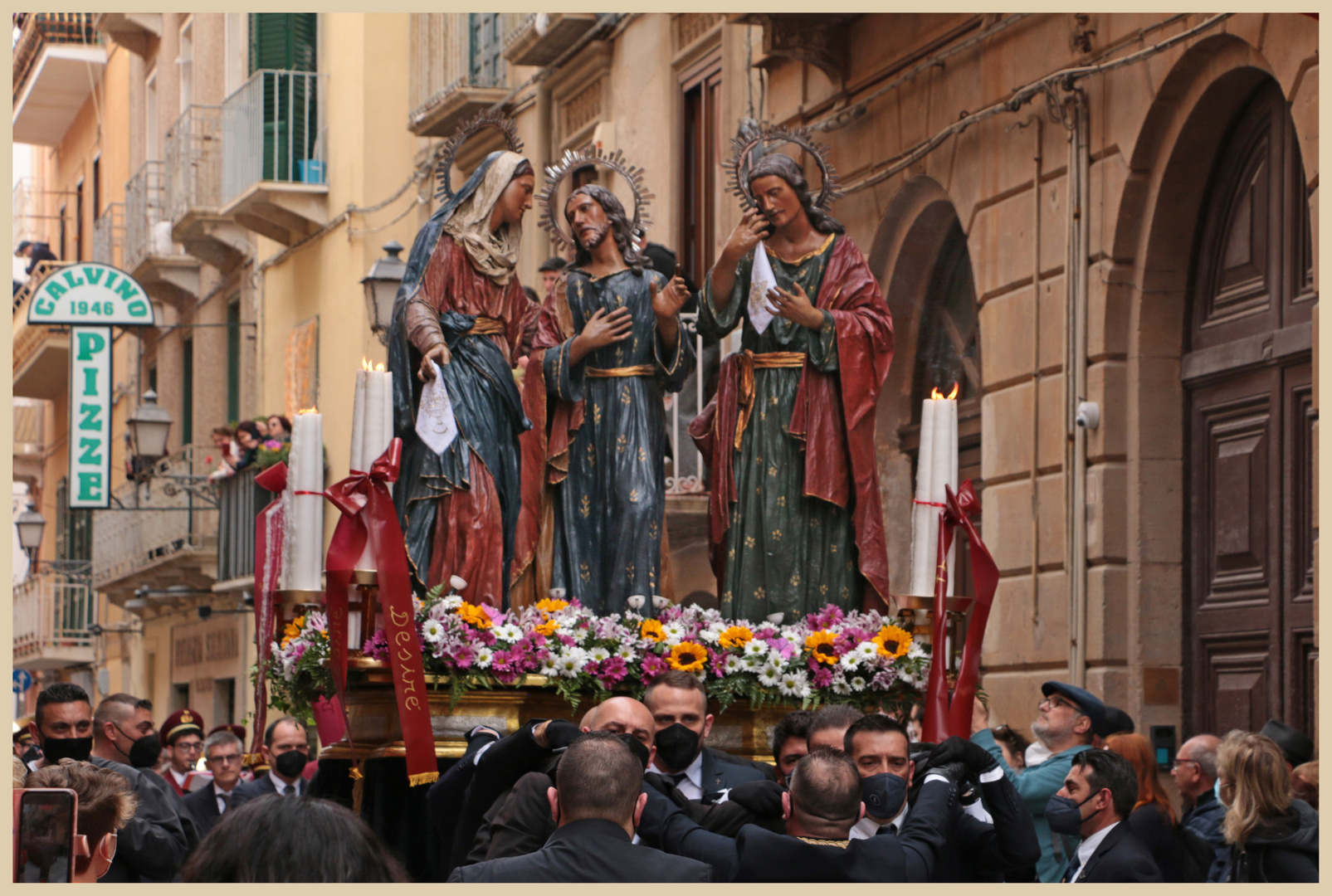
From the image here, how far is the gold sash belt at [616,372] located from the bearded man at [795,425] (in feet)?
0.87

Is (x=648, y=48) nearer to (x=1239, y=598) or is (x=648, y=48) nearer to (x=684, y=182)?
(x=684, y=182)

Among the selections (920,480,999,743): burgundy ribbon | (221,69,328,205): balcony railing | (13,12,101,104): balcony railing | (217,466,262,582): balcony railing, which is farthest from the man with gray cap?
(13,12,101,104): balcony railing

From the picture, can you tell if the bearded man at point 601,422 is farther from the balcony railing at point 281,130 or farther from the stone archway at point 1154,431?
the balcony railing at point 281,130

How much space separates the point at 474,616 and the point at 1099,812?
7.53 feet

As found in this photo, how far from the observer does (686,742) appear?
6074mm

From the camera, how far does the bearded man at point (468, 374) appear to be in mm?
7844

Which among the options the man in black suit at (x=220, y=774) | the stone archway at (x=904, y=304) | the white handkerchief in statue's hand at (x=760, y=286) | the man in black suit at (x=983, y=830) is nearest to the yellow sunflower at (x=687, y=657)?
the white handkerchief in statue's hand at (x=760, y=286)

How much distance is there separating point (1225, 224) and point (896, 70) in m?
3.22

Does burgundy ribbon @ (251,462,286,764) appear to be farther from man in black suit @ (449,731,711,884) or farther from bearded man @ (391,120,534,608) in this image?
man in black suit @ (449,731,711,884)

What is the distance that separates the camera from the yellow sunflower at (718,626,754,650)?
7539 millimetres

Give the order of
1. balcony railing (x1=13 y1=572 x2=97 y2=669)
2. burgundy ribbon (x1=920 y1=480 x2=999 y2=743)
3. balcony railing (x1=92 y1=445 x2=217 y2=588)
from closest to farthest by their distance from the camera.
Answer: burgundy ribbon (x1=920 y1=480 x2=999 y2=743)
balcony railing (x1=92 y1=445 x2=217 y2=588)
balcony railing (x1=13 y1=572 x2=97 y2=669)

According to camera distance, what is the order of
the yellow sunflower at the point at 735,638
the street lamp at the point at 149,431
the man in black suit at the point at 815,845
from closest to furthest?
the man in black suit at the point at 815,845, the yellow sunflower at the point at 735,638, the street lamp at the point at 149,431

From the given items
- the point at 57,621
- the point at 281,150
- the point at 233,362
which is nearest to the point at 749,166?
the point at 281,150

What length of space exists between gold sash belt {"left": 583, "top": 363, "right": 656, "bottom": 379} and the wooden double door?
334cm
